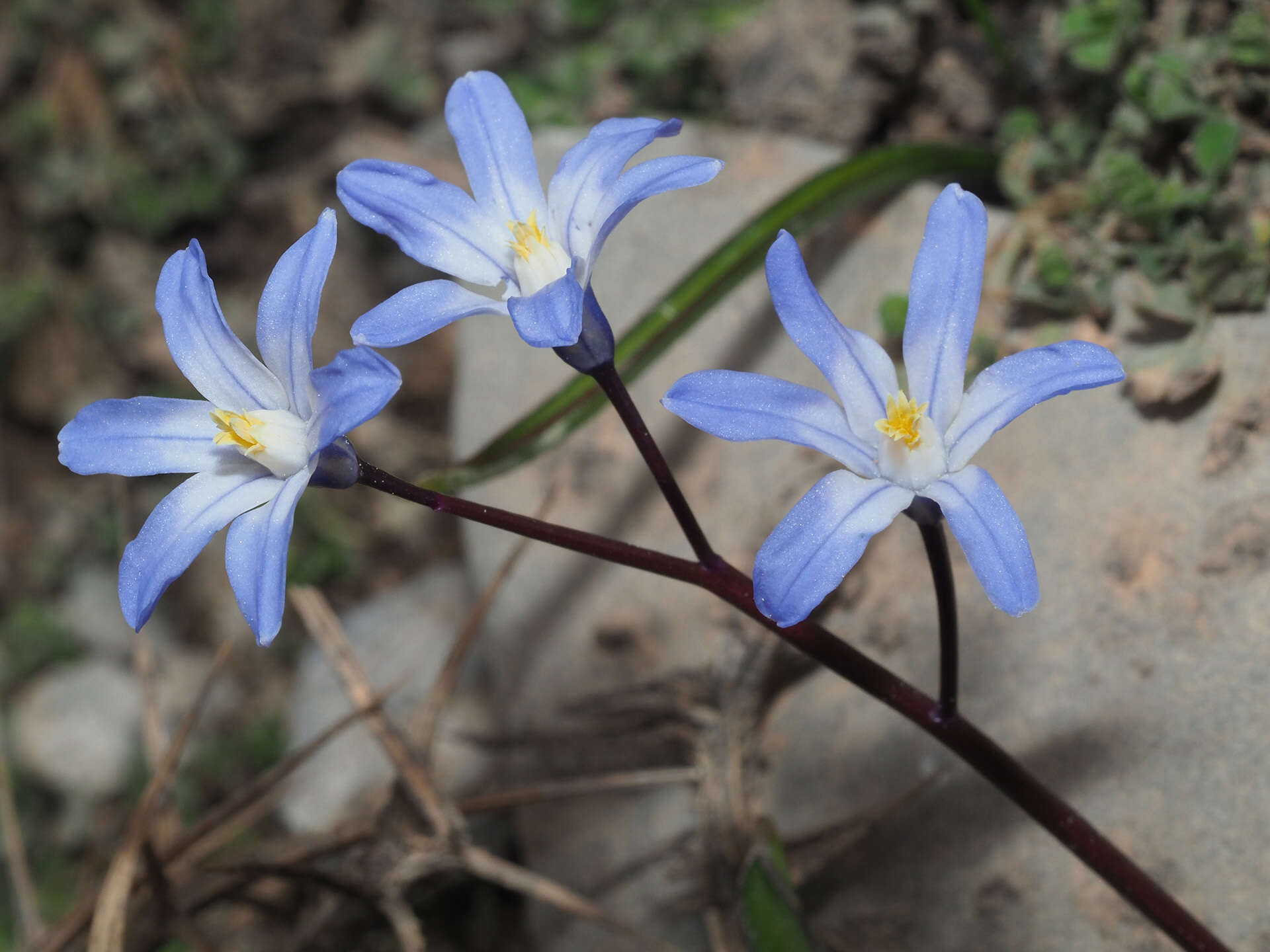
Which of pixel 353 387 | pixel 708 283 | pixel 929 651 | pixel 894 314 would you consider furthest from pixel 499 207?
pixel 929 651

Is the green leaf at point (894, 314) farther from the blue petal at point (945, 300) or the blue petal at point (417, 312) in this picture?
the blue petal at point (417, 312)

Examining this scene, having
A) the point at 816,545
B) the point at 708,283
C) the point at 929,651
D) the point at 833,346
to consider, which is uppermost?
the point at 833,346

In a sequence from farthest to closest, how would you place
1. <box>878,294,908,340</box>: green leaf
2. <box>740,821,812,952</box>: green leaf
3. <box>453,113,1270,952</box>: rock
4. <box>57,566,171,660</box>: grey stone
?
<box>57,566,171,660</box>: grey stone, <box>878,294,908,340</box>: green leaf, <box>453,113,1270,952</box>: rock, <box>740,821,812,952</box>: green leaf

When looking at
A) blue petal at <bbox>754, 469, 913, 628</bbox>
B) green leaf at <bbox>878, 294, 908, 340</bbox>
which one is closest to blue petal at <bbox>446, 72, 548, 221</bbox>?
blue petal at <bbox>754, 469, 913, 628</bbox>

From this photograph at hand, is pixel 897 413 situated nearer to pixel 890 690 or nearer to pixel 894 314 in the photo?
pixel 890 690

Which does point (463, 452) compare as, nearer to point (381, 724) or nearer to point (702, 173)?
point (381, 724)

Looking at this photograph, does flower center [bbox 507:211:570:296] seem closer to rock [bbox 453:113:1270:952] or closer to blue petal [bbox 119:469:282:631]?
blue petal [bbox 119:469:282:631]

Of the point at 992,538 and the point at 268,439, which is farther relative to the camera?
the point at 268,439
